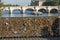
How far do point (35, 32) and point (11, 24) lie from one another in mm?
2057

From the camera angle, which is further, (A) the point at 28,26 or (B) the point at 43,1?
(B) the point at 43,1

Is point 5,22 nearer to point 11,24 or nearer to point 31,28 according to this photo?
point 11,24

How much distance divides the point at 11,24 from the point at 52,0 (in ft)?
143

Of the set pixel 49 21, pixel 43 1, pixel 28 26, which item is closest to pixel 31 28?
pixel 28 26

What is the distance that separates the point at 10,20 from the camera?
17594 mm

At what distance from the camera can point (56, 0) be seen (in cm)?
5656

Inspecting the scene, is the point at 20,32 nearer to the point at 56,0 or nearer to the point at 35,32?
the point at 35,32

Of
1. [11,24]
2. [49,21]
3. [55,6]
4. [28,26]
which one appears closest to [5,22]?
[11,24]

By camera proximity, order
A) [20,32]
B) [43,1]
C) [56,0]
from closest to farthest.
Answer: [20,32], [56,0], [43,1]

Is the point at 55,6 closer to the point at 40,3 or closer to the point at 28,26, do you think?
the point at 40,3

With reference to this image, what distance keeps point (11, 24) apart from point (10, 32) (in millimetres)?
691

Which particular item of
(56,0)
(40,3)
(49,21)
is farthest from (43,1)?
(49,21)

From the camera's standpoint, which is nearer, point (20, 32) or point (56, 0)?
point (20, 32)

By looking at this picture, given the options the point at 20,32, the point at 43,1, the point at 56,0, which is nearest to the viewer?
the point at 20,32
